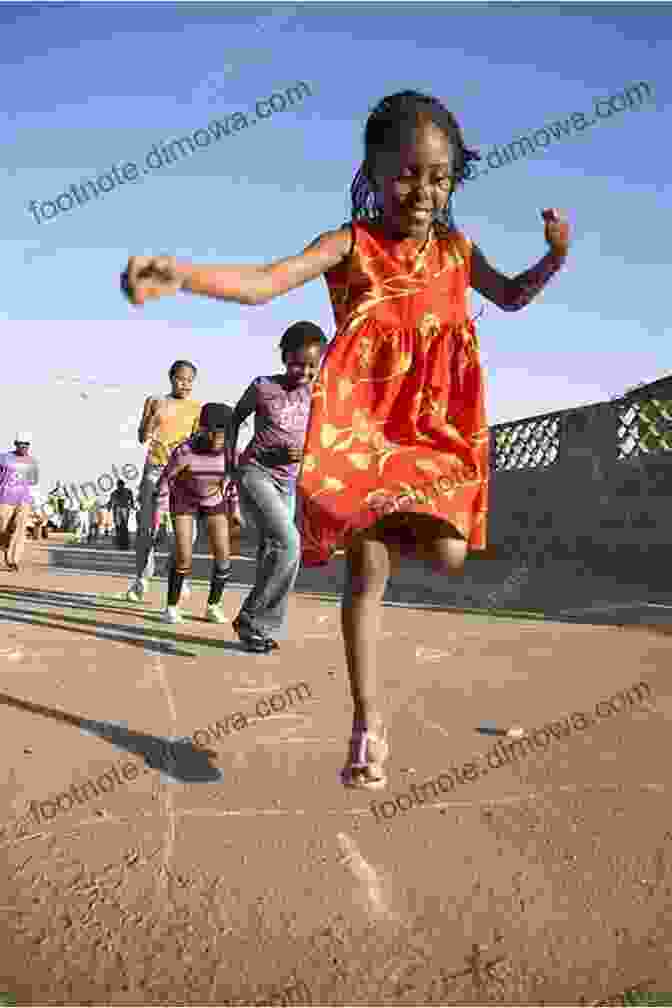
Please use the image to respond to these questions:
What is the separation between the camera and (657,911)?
1.66m

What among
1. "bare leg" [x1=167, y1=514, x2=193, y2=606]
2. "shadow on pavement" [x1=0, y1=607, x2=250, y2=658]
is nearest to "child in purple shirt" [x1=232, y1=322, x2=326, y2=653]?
"shadow on pavement" [x1=0, y1=607, x2=250, y2=658]

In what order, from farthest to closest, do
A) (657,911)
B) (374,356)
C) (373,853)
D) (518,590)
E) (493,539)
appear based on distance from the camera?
(493,539), (518,590), (374,356), (373,853), (657,911)

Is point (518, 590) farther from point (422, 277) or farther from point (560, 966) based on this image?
point (560, 966)

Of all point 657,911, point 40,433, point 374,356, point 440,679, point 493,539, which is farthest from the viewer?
point 40,433

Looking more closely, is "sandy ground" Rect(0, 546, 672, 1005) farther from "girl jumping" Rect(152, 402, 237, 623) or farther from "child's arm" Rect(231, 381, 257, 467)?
"girl jumping" Rect(152, 402, 237, 623)

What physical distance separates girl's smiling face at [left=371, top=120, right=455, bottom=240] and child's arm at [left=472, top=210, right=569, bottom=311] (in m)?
0.25

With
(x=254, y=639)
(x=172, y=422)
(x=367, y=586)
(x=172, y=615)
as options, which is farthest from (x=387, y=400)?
(x=172, y=422)

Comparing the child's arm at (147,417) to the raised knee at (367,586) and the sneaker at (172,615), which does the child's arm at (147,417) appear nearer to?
the sneaker at (172,615)

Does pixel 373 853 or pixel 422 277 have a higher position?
pixel 422 277

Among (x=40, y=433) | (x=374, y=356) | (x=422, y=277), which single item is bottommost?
(x=40, y=433)

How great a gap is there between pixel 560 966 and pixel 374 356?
143cm

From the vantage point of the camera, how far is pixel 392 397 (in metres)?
2.30

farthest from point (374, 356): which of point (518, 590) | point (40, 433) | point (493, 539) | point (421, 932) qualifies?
point (40, 433)

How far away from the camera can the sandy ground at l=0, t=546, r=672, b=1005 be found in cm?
144
